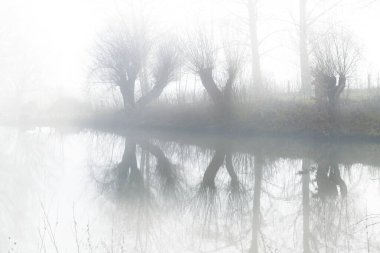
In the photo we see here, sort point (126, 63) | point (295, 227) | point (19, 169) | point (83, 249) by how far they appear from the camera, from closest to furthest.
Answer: point (83, 249) → point (295, 227) → point (19, 169) → point (126, 63)

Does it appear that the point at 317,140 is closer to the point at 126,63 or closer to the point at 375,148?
the point at 375,148

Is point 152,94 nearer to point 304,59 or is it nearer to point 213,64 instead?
point 213,64

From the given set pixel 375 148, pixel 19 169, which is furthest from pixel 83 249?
pixel 375 148

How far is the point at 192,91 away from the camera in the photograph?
944 inches

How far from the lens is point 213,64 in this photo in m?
20.7

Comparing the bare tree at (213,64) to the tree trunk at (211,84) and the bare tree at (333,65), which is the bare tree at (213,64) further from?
the bare tree at (333,65)

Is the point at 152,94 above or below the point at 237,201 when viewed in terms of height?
above

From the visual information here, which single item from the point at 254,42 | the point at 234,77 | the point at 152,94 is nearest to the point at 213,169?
the point at 234,77

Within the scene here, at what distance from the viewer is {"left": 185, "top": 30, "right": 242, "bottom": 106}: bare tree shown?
2011cm

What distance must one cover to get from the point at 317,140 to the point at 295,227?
10776 mm

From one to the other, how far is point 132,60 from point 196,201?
19338mm

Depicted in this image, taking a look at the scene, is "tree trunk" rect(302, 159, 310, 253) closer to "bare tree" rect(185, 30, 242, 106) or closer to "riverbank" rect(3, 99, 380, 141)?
"riverbank" rect(3, 99, 380, 141)

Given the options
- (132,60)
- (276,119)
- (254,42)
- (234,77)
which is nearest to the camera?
(276,119)

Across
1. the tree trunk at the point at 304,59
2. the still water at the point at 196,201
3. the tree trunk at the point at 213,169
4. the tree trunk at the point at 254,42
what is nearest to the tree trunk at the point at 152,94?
the tree trunk at the point at 254,42
